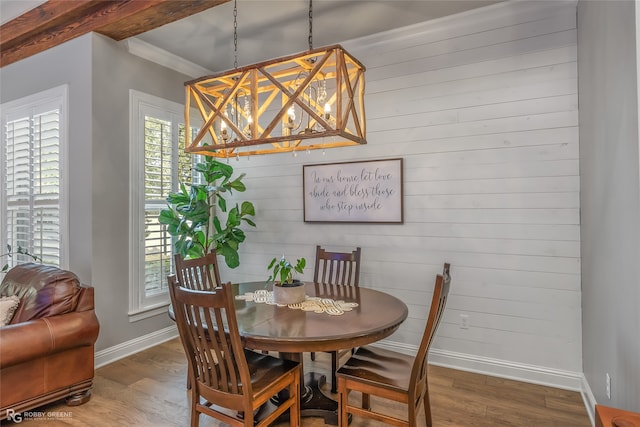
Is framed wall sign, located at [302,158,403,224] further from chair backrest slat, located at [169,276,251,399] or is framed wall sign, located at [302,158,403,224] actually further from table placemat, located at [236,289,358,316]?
chair backrest slat, located at [169,276,251,399]

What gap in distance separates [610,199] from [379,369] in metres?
1.57

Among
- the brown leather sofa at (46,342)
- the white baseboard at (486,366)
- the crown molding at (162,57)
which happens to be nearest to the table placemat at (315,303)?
the brown leather sofa at (46,342)

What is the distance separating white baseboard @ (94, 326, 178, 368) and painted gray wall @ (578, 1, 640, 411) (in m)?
3.69

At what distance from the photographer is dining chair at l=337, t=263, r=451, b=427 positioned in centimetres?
178

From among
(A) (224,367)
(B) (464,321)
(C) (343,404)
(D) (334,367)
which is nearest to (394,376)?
(C) (343,404)

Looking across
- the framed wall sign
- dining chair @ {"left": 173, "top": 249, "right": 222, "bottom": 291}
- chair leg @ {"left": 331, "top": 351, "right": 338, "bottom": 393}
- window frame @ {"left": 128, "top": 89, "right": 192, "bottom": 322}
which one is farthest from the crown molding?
chair leg @ {"left": 331, "top": 351, "right": 338, "bottom": 393}

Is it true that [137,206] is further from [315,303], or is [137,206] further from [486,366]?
[486,366]

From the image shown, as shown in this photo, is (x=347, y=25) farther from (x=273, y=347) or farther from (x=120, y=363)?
(x=120, y=363)

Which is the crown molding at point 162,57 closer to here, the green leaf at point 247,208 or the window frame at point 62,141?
the window frame at point 62,141

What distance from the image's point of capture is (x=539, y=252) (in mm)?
2820

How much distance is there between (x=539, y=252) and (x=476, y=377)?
1149 millimetres

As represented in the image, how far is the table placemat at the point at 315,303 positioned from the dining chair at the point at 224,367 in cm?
36

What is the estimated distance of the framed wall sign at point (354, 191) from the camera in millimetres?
3361

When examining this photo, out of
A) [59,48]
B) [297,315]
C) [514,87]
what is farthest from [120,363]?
[514,87]
